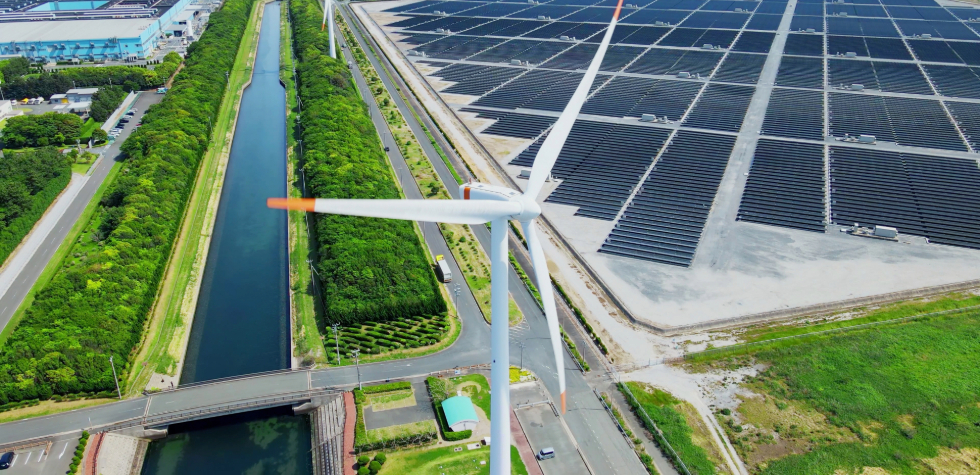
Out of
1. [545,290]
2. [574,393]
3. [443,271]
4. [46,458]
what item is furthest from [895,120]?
[46,458]

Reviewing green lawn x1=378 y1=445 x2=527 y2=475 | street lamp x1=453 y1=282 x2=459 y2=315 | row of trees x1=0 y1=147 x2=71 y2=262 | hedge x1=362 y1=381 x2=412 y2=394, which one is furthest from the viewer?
row of trees x1=0 y1=147 x2=71 y2=262

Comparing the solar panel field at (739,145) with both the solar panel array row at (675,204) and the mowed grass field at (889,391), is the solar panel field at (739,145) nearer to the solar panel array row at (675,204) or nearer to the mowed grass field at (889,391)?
the solar panel array row at (675,204)

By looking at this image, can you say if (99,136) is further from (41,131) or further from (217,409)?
(217,409)

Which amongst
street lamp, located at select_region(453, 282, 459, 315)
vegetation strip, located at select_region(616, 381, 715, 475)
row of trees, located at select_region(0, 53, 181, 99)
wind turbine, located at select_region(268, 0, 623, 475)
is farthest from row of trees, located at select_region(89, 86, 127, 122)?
wind turbine, located at select_region(268, 0, 623, 475)

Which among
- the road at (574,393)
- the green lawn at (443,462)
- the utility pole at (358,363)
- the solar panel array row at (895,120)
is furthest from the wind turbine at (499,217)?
the solar panel array row at (895,120)

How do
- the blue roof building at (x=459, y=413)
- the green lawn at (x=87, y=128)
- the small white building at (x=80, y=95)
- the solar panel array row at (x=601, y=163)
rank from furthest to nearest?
the small white building at (x=80, y=95) < the green lawn at (x=87, y=128) < the solar panel array row at (x=601, y=163) < the blue roof building at (x=459, y=413)

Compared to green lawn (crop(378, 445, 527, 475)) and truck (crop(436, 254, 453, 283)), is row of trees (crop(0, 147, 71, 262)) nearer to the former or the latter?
truck (crop(436, 254, 453, 283))
